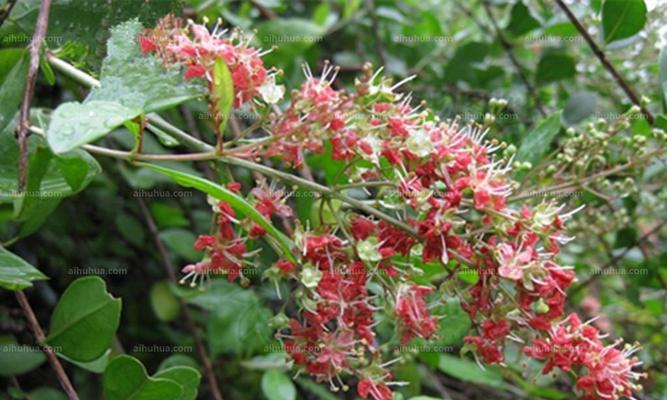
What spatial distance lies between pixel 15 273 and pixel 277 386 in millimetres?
700

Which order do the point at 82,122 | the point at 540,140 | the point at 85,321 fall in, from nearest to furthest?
the point at 82,122 → the point at 85,321 → the point at 540,140

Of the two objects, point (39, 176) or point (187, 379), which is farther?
point (187, 379)

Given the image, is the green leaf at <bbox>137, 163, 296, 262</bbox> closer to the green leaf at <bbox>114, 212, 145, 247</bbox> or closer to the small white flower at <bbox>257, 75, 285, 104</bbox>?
the small white flower at <bbox>257, 75, 285, 104</bbox>

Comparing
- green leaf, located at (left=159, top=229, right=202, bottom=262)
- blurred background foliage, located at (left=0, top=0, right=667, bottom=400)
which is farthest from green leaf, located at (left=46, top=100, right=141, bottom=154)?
green leaf, located at (left=159, top=229, right=202, bottom=262)

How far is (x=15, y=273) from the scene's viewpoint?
3.62ft

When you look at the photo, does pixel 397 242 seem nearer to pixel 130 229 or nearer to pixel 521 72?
pixel 130 229

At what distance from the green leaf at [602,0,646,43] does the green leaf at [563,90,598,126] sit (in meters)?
0.21

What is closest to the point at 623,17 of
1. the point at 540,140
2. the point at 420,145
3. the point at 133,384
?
the point at 540,140

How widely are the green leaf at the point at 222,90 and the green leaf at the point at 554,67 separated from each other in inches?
53.5

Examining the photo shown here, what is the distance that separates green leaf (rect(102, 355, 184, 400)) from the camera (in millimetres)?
1084

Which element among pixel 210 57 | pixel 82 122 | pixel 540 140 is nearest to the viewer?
pixel 82 122

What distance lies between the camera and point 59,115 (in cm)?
85

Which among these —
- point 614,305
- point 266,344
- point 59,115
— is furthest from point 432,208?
point 614,305

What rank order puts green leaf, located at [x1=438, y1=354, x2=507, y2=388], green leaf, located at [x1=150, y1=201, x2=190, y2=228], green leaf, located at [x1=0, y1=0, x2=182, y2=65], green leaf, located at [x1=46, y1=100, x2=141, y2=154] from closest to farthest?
green leaf, located at [x1=46, y1=100, x2=141, y2=154], green leaf, located at [x1=0, y1=0, x2=182, y2=65], green leaf, located at [x1=438, y1=354, x2=507, y2=388], green leaf, located at [x1=150, y1=201, x2=190, y2=228]
